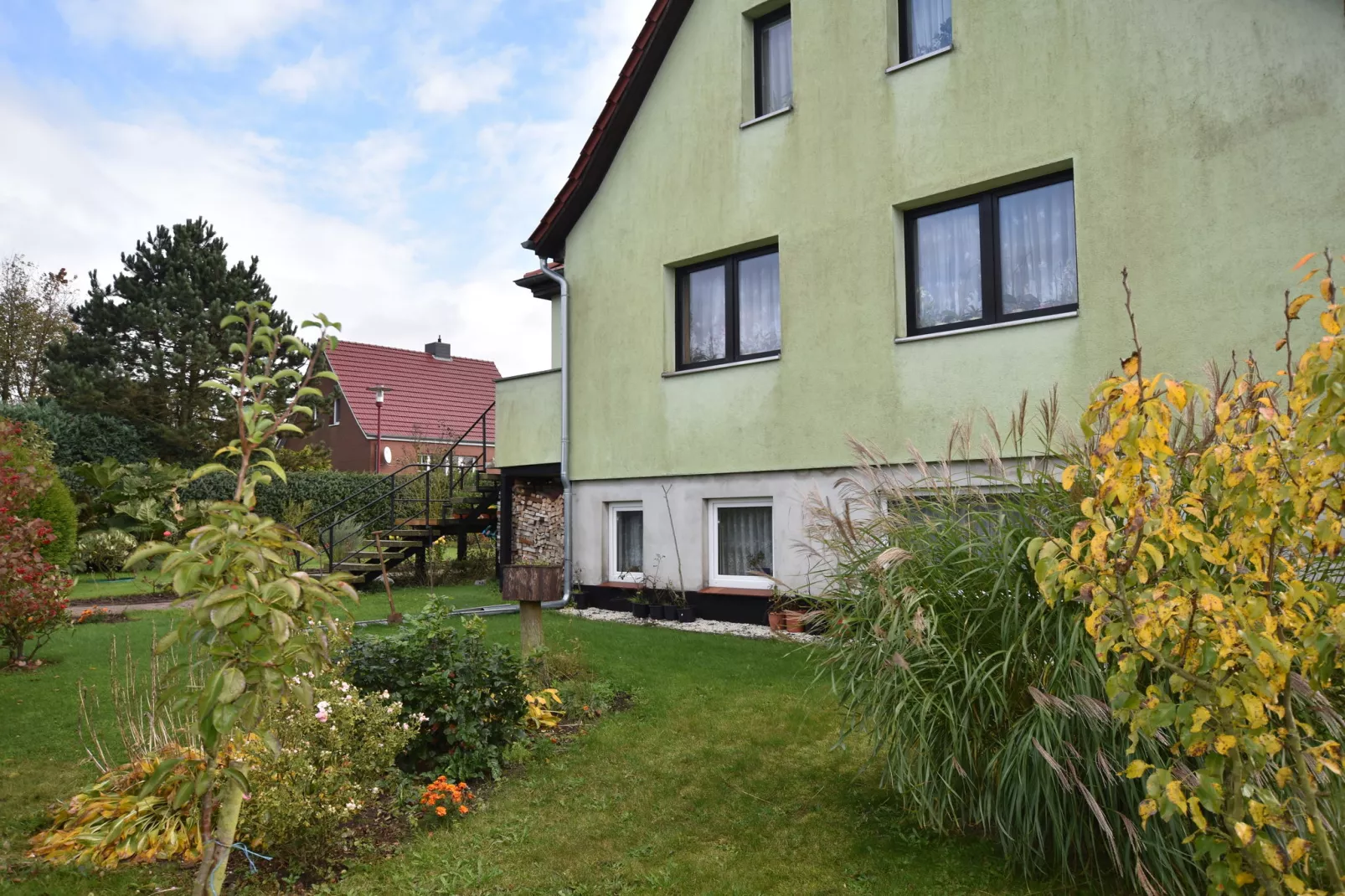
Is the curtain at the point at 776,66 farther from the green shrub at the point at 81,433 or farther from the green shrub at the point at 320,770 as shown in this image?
the green shrub at the point at 81,433

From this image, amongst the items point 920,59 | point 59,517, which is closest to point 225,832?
point 920,59

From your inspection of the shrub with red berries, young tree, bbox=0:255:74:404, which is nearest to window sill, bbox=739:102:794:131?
the shrub with red berries

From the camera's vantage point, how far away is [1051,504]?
3.79 meters

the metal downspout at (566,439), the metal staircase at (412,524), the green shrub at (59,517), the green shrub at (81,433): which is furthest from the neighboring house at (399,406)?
the metal downspout at (566,439)

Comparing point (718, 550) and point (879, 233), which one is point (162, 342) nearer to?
point (718, 550)

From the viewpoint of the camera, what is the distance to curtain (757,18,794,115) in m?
10.8

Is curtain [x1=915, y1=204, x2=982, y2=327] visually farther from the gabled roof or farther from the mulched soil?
the mulched soil

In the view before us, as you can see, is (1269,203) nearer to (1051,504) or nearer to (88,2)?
(1051,504)

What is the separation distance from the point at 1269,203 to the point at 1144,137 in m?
1.20

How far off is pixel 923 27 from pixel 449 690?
8.44 meters

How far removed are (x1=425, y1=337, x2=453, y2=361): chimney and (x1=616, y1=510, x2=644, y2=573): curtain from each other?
2840cm

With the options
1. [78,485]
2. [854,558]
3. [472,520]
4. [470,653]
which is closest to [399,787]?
[470,653]

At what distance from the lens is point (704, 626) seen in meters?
10.5

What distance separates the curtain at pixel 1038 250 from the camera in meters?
8.39
